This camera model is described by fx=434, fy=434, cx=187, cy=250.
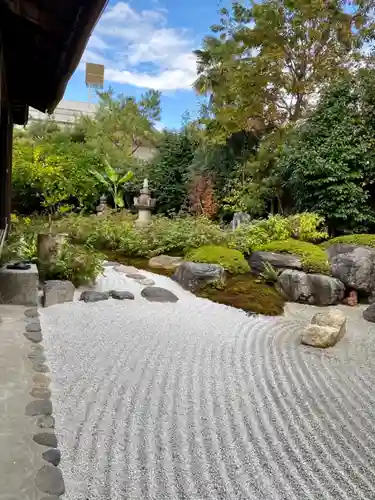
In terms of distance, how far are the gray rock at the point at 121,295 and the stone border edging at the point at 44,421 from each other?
236cm

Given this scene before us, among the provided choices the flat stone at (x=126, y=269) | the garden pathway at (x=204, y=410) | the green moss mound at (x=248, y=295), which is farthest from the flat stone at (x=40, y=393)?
the flat stone at (x=126, y=269)

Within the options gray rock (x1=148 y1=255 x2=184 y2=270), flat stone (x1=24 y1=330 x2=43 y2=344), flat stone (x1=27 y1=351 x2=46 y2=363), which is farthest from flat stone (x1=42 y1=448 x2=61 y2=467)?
gray rock (x1=148 y1=255 x2=184 y2=270)

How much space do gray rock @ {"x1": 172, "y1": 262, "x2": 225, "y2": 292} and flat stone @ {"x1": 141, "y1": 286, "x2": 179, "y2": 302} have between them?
21.9 inches

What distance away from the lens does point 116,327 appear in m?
5.25

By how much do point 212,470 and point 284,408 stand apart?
3.77ft

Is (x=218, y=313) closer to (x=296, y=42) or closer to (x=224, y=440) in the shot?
(x=224, y=440)

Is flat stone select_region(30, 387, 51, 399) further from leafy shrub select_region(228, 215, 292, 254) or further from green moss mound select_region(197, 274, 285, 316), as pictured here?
leafy shrub select_region(228, 215, 292, 254)

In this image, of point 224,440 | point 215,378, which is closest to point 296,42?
point 215,378

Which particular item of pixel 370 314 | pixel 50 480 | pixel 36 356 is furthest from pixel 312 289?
pixel 50 480

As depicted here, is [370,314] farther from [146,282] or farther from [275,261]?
[146,282]

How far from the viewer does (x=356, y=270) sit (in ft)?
25.4

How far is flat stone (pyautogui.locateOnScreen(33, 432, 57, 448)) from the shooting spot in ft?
7.88

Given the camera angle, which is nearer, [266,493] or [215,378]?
[266,493]

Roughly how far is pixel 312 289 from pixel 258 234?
2332 millimetres
